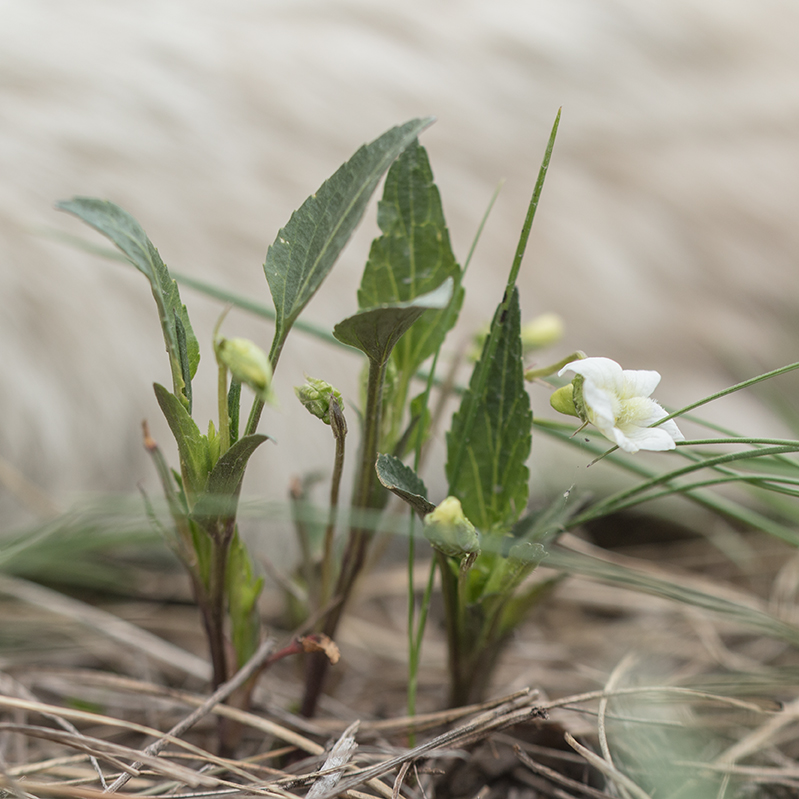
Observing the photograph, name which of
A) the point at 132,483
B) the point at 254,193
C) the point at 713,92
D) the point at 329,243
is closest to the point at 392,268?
the point at 329,243

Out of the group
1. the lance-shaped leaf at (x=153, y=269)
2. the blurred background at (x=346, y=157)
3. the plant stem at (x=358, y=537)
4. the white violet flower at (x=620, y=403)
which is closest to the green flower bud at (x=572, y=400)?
the white violet flower at (x=620, y=403)

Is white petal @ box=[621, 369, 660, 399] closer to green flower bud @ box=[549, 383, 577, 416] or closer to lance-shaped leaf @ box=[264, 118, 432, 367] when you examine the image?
green flower bud @ box=[549, 383, 577, 416]

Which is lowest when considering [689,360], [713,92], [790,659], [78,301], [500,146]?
[790,659]

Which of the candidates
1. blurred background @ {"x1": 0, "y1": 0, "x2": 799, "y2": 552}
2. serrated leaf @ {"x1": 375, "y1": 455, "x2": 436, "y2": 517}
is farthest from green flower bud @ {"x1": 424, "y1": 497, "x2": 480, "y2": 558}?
blurred background @ {"x1": 0, "y1": 0, "x2": 799, "y2": 552}

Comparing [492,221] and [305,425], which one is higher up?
[492,221]

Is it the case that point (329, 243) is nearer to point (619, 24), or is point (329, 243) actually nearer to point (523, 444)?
point (523, 444)

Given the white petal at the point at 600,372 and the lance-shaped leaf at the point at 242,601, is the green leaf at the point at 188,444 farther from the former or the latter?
the white petal at the point at 600,372
